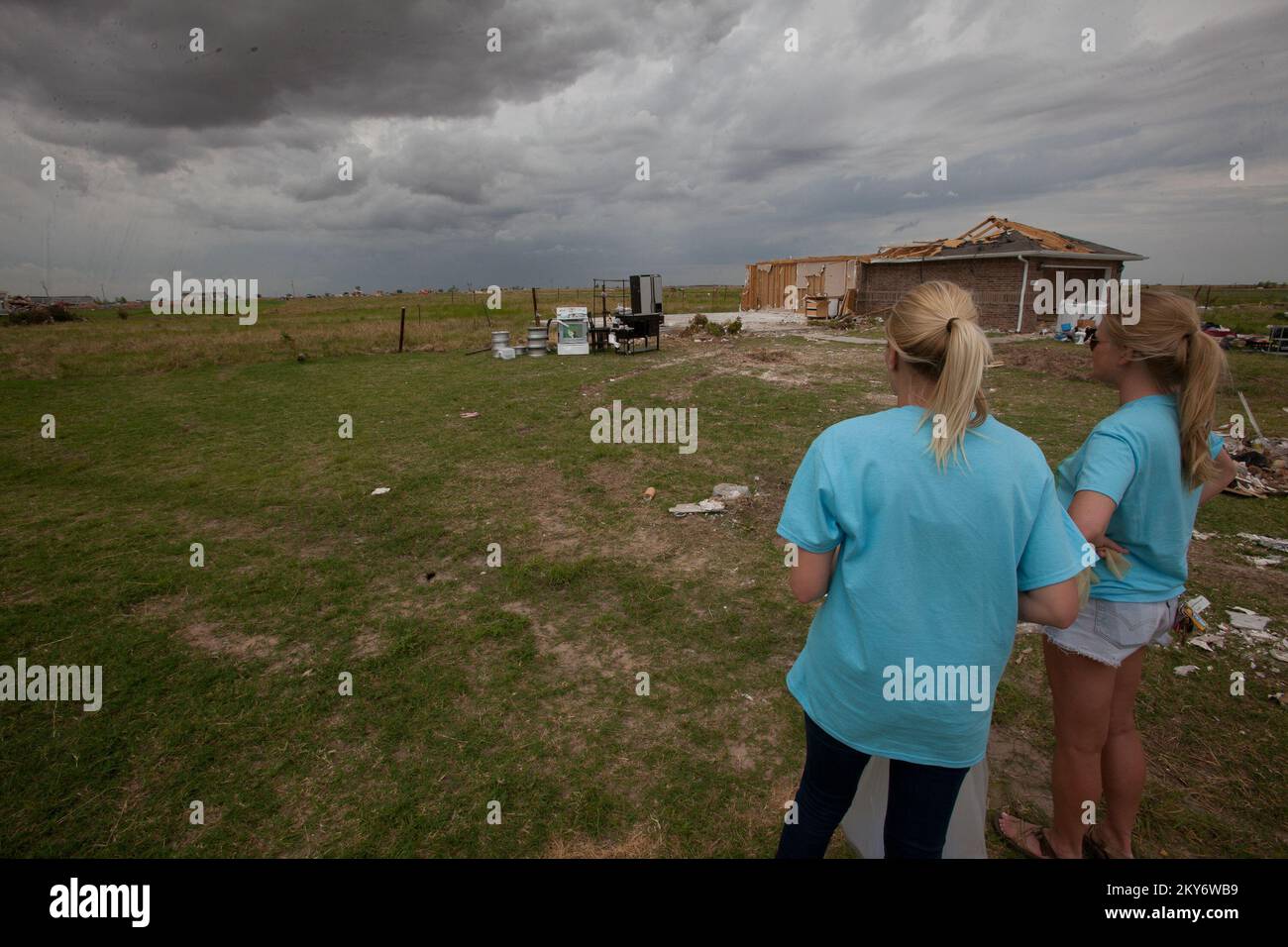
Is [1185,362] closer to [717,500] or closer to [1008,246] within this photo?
[717,500]

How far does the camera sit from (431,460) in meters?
7.97

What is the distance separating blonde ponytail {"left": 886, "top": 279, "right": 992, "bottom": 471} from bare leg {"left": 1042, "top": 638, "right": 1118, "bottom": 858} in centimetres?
119

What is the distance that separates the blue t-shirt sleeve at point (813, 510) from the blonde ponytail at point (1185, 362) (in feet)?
4.15

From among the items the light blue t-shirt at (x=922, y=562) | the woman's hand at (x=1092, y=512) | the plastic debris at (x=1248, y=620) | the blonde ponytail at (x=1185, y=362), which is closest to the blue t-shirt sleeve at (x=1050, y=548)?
the light blue t-shirt at (x=922, y=562)

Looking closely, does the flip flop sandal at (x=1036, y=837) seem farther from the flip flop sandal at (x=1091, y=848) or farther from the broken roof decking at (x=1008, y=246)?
the broken roof decking at (x=1008, y=246)

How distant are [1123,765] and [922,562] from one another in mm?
1595

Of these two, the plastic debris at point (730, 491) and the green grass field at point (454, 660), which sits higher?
the plastic debris at point (730, 491)

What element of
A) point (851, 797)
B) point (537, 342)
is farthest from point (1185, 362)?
point (537, 342)

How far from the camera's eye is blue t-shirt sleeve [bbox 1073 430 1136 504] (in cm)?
177

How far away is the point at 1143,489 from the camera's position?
1840mm

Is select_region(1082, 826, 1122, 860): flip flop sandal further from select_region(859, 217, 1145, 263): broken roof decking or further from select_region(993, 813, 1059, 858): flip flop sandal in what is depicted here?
select_region(859, 217, 1145, 263): broken roof decking

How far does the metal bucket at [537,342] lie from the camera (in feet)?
58.9

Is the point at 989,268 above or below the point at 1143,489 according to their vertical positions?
above
